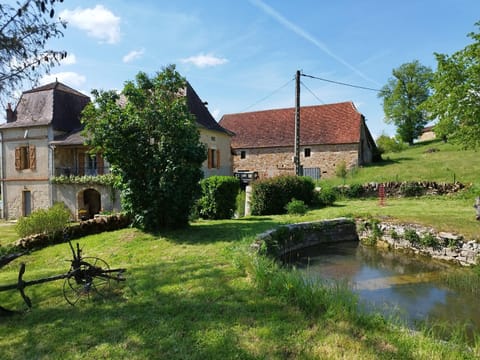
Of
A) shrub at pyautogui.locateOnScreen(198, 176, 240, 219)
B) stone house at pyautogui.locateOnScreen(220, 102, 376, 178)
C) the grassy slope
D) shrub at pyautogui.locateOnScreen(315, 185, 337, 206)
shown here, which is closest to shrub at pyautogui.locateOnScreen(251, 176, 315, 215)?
shrub at pyautogui.locateOnScreen(198, 176, 240, 219)

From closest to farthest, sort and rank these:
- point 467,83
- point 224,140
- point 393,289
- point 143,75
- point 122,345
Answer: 1. point 122,345
2. point 393,289
3. point 143,75
4. point 467,83
5. point 224,140

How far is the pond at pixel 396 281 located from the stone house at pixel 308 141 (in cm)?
1578

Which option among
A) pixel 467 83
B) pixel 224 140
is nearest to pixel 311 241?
pixel 467 83

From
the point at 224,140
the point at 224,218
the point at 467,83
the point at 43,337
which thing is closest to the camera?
the point at 43,337

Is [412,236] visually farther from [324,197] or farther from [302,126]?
[302,126]

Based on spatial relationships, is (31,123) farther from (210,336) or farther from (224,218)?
(210,336)

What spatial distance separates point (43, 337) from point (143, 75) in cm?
708

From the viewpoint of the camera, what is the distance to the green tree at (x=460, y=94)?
39.1 ft

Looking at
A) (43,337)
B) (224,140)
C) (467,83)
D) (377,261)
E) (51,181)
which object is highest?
(467,83)

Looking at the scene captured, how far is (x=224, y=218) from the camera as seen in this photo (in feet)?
36.3

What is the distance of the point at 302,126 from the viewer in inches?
1062

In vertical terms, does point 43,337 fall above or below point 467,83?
below

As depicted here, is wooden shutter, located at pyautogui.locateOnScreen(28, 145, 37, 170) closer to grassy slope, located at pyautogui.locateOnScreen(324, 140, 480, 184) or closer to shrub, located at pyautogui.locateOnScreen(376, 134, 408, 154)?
grassy slope, located at pyautogui.locateOnScreen(324, 140, 480, 184)

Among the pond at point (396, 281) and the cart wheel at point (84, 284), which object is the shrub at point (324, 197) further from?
the cart wheel at point (84, 284)
